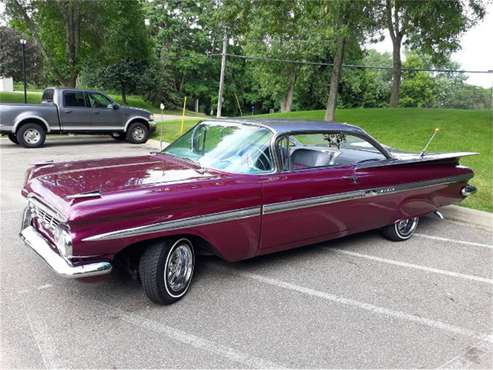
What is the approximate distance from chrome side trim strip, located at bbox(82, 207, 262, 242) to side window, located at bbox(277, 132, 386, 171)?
0.87 meters

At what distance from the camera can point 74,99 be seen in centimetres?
1259

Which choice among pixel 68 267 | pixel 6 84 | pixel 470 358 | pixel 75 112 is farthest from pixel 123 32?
pixel 6 84

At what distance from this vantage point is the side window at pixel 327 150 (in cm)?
464

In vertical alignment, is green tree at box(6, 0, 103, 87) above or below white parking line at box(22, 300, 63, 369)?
above

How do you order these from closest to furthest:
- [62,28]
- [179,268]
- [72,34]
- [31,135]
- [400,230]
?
[179,268]
[400,230]
[31,135]
[72,34]
[62,28]

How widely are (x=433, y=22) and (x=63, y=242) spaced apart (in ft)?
45.8

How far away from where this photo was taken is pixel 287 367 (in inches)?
110

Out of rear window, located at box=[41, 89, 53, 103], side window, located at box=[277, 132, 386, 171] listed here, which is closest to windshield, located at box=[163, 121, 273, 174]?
side window, located at box=[277, 132, 386, 171]

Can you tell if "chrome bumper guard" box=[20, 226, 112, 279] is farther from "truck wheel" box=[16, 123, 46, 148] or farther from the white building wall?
the white building wall

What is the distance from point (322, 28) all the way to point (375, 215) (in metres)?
8.48

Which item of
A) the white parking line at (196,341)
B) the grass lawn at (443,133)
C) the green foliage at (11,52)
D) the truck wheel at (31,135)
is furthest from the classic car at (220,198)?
the green foliage at (11,52)

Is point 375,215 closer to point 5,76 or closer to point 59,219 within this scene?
point 59,219

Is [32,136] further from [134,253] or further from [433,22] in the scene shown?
[433,22]

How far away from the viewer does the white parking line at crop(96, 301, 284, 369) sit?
2824 mm
